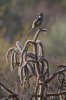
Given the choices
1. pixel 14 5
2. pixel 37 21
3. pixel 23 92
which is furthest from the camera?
pixel 14 5

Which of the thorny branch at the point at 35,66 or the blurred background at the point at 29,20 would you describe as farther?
the blurred background at the point at 29,20

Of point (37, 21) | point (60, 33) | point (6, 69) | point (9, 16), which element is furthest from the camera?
point (9, 16)

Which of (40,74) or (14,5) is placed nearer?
(40,74)

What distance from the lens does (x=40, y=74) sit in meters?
7.02

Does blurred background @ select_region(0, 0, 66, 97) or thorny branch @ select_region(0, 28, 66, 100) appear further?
blurred background @ select_region(0, 0, 66, 97)

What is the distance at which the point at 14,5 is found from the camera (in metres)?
34.2

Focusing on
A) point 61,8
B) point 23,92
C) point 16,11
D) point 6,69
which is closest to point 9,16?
point 16,11

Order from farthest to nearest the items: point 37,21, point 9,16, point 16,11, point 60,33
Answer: point 16,11
point 9,16
point 60,33
point 37,21

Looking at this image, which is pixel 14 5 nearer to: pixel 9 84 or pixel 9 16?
pixel 9 16

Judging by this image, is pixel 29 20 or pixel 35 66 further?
pixel 29 20

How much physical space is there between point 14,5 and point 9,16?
6292 mm

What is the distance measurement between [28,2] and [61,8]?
2198mm

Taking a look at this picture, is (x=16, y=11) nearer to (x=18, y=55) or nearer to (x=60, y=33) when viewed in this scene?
(x=60, y=33)

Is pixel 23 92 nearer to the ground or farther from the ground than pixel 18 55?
nearer to the ground
